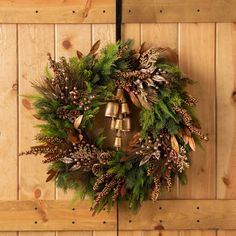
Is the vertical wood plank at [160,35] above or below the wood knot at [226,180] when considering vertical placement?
above

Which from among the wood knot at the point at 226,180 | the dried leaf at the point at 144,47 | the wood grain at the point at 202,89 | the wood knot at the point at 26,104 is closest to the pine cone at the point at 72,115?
the wood knot at the point at 26,104

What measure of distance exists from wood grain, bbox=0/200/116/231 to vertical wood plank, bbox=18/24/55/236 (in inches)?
1.6

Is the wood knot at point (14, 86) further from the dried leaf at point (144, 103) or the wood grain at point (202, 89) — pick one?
the wood grain at point (202, 89)

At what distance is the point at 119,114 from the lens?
1.87 metres

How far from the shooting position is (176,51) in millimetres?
1971

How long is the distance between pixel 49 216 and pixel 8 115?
0.42 meters

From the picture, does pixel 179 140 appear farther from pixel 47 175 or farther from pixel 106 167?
pixel 47 175

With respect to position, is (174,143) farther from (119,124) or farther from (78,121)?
(78,121)

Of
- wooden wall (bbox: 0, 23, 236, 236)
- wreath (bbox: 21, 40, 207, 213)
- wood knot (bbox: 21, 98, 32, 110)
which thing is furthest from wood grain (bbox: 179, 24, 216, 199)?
wood knot (bbox: 21, 98, 32, 110)

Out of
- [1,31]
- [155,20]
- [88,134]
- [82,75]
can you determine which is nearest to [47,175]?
[88,134]

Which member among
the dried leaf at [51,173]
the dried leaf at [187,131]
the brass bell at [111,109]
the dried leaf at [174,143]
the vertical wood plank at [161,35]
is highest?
the vertical wood plank at [161,35]

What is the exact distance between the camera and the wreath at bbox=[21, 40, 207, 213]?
5.95 feet

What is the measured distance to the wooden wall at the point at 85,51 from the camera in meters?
1.96

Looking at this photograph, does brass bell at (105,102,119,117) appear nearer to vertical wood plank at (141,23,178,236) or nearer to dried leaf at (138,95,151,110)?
dried leaf at (138,95,151,110)
